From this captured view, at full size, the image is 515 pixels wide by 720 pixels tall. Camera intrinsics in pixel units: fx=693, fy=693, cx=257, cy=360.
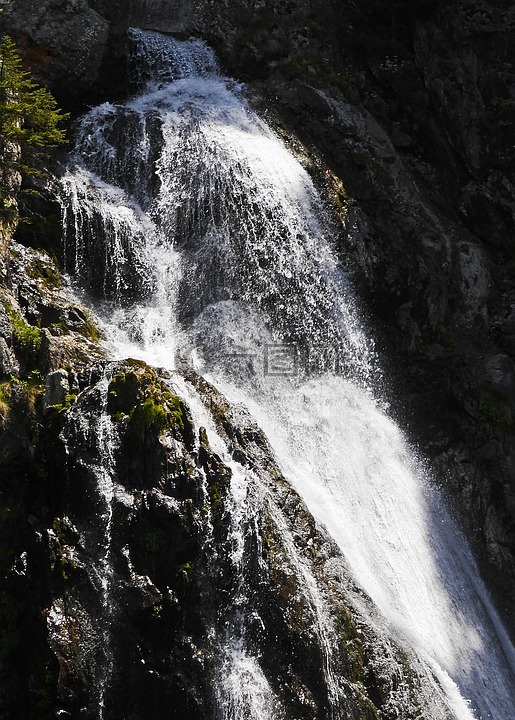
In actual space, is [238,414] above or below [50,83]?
below

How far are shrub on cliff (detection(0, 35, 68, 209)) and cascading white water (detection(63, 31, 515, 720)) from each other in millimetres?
839

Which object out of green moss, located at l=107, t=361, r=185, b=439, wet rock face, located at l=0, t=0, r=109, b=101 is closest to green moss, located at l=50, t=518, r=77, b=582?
green moss, located at l=107, t=361, r=185, b=439

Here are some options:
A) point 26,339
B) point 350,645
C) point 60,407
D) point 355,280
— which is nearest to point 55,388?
point 60,407

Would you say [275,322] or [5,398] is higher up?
[275,322]

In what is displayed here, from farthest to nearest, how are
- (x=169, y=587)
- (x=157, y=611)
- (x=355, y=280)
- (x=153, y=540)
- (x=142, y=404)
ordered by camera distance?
1. (x=355, y=280)
2. (x=142, y=404)
3. (x=153, y=540)
4. (x=169, y=587)
5. (x=157, y=611)

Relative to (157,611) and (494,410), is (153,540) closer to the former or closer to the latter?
(157,611)

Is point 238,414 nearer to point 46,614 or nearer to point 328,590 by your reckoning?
point 328,590

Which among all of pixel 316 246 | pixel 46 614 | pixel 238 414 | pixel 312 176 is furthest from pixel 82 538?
pixel 312 176

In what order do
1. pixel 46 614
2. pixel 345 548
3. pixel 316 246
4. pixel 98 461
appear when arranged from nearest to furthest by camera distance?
1. pixel 46 614
2. pixel 98 461
3. pixel 345 548
4. pixel 316 246

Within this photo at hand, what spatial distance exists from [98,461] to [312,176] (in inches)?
323

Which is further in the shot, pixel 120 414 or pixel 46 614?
pixel 120 414

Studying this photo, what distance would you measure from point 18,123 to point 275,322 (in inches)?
208

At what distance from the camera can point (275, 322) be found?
460 inches

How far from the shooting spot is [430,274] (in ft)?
44.2
